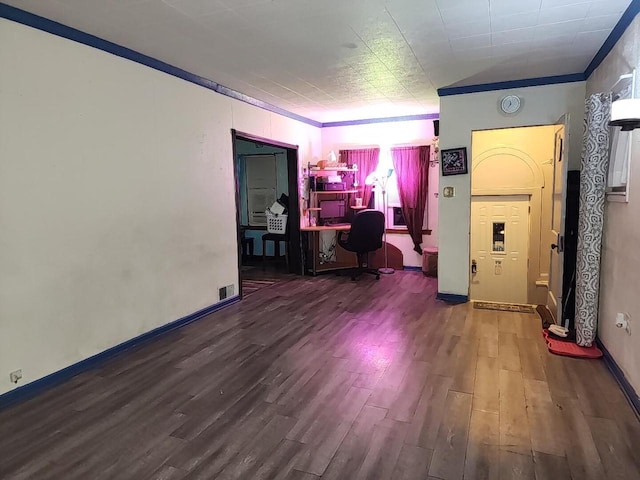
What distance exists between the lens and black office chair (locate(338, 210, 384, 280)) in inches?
233

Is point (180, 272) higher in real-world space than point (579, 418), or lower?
higher

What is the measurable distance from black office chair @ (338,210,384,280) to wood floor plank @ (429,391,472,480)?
3.46 m

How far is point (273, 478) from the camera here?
190 centimetres

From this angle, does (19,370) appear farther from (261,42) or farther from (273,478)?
(261,42)

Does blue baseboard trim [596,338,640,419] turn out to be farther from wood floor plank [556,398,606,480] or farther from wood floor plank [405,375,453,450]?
wood floor plank [405,375,453,450]

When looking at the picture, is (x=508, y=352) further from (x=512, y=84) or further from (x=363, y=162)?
(x=363, y=162)

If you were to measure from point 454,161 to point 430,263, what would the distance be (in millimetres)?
1956

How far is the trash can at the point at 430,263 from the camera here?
6.21m

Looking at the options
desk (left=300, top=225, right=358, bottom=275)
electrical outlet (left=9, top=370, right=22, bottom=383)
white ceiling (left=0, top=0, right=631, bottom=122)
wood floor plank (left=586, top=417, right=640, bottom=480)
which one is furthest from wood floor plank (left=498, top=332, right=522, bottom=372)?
electrical outlet (left=9, top=370, right=22, bottom=383)

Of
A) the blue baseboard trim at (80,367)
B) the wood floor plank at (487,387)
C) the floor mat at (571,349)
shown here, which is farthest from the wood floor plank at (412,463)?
the blue baseboard trim at (80,367)

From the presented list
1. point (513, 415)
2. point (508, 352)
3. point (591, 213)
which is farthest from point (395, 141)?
point (513, 415)

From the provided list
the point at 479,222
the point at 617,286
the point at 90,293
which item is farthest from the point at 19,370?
the point at 479,222

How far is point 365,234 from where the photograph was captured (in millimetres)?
5984

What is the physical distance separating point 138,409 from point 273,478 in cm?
112
